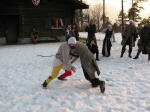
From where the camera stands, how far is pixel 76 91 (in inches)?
289

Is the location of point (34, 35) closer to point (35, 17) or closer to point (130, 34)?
point (35, 17)

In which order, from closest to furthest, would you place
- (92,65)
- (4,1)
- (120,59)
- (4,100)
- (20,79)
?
(4,100) < (92,65) < (20,79) < (120,59) < (4,1)

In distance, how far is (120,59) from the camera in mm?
12461

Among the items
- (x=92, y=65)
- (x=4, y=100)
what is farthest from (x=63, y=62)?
(x=4, y=100)

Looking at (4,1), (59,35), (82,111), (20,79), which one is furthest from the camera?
(59,35)

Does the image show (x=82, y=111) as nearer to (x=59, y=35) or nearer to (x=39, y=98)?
(x=39, y=98)

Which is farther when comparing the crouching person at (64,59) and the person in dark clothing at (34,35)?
the person in dark clothing at (34,35)

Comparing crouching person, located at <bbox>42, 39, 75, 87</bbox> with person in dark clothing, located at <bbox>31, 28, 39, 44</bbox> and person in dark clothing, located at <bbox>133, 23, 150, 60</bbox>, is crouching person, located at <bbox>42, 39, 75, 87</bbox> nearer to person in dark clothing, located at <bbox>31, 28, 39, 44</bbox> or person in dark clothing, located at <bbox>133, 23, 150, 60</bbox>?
person in dark clothing, located at <bbox>133, 23, 150, 60</bbox>

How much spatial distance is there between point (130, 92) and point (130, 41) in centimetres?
565

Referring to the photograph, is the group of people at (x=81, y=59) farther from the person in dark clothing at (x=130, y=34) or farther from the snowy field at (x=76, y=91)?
the person in dark clothing at (x=130, y=34)

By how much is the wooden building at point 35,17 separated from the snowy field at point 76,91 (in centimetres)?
1067

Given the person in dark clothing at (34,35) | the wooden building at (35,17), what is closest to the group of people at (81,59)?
the person in dark clothing at (34,35)

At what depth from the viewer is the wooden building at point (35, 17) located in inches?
824

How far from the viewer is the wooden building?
20938mm
